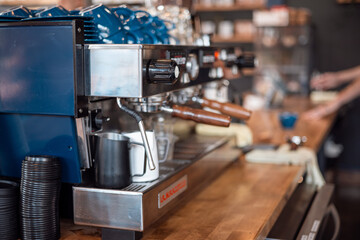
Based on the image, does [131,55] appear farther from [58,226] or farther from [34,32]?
[58,226]

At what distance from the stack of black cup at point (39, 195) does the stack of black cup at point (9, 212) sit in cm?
2

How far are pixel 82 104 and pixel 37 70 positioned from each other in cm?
15

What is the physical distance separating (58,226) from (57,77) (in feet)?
1.30

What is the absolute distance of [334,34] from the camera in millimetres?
5875

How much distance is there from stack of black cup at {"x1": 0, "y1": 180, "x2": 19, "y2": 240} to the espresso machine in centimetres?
14

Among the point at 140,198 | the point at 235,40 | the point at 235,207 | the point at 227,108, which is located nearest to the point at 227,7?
the point at 235,40

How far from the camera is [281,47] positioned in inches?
211

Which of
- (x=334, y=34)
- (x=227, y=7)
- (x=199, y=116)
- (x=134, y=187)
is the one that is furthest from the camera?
(x=227, y=7)

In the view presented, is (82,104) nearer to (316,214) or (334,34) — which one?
(316,214)

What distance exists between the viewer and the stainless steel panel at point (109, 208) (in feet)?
4.06

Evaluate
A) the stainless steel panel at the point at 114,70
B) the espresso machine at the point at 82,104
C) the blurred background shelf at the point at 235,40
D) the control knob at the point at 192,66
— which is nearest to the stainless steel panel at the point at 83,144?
the espresso machine at the point at 82,104

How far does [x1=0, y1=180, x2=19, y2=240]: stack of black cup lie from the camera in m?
1.23

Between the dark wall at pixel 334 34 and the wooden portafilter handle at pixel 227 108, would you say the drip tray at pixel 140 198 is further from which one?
the dark wall at pixel 334 34

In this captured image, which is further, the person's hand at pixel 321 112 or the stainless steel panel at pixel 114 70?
the person's hand at pixel 321 112
